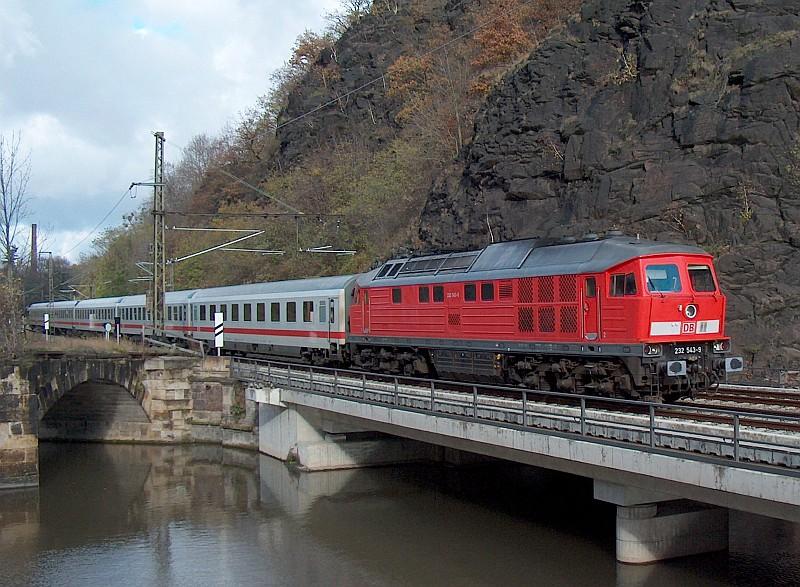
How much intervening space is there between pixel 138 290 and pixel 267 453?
197 ft

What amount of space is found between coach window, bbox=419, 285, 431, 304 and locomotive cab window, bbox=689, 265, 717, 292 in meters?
8.35

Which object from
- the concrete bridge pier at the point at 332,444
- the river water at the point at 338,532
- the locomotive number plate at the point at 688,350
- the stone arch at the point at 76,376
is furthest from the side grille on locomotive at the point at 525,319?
the stone arch at the point at 76,376

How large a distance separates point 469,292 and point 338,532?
7390mm

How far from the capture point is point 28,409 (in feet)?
98.7

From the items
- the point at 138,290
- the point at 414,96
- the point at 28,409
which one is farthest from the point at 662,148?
the point at 138,290

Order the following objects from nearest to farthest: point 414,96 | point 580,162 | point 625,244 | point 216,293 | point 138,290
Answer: point 625,244, point 580,162, point 216,293, point 414,96, point 138,290

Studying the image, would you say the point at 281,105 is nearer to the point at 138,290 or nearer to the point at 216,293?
the point at 138,290

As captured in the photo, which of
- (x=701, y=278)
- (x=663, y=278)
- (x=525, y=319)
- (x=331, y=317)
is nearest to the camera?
(x=663, y=278)

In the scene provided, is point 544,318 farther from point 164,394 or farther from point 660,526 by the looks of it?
point 164,394

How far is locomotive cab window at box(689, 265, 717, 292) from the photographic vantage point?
1927 centimetres

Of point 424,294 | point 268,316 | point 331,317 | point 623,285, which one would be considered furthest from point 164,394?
point 623,285

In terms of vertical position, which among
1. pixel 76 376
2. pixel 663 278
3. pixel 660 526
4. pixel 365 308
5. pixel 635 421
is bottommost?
pixel 660 526

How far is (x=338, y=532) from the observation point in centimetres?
2284

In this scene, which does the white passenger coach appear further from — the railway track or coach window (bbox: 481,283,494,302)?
the railway track
